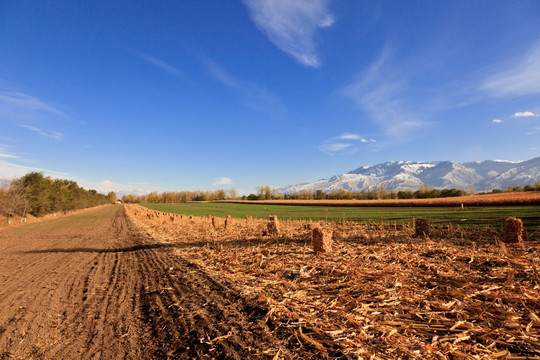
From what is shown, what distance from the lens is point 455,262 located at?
340 inches

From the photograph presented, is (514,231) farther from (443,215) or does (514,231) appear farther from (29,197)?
(29,197)

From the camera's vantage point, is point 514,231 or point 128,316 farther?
point 514,231

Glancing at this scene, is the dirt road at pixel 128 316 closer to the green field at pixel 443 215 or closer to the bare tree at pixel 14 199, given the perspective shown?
the green field at pixel 443 215

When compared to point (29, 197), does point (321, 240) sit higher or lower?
lower

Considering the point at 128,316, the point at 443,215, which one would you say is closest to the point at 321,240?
the point at 128,316

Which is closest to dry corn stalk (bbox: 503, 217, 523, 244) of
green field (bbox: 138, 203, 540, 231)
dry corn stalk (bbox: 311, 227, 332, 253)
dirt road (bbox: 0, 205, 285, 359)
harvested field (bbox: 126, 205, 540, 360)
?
harvested field (bbox: 126, 205, 540, 360)

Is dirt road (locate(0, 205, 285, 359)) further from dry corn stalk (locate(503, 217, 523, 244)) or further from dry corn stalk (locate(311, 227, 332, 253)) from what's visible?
dry corn stalk (locate(503, 217, 523, 244))

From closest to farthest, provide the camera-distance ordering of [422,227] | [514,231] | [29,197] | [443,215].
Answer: [514,231] < [422,227] < [443,215] < [29,197]

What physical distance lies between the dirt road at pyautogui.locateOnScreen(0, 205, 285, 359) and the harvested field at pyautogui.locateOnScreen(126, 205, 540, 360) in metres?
0.56

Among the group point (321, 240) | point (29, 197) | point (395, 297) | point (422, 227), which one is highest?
point (29, 197)

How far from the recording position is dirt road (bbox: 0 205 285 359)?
4562 millimetres

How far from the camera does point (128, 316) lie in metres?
5.99

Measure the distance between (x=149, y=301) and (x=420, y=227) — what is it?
13.7m

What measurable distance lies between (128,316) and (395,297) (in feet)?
21.0
